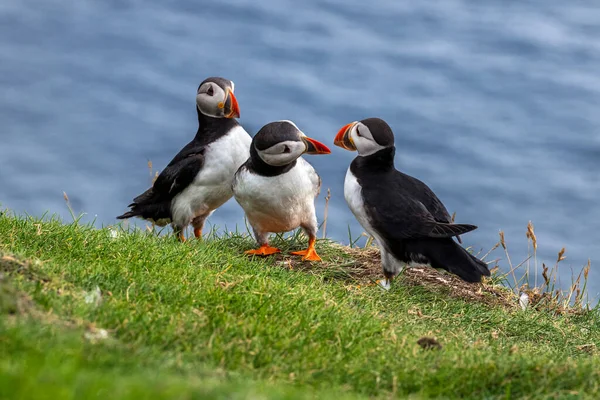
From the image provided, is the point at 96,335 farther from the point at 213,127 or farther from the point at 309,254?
the point at 213,127

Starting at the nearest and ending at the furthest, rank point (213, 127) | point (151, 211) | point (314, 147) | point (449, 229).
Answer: point (449, 229), point (314, 147), point (213, 127), point (151, 211)

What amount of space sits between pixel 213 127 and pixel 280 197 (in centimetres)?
133

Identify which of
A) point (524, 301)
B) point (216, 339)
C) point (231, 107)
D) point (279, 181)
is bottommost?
point (524, 301)

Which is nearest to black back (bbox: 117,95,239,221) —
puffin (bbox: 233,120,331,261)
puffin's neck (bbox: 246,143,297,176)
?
puffin (bbox: 233,120,331,261)

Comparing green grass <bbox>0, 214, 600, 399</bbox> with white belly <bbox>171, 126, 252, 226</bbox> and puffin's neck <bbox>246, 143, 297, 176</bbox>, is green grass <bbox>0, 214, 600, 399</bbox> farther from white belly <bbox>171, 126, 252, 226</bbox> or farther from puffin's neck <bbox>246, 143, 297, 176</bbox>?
white belly <bbox>171, 126, 252, 226</bbox>

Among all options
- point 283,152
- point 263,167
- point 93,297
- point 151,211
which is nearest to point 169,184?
point 151,211

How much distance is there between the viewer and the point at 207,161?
8.41 meters

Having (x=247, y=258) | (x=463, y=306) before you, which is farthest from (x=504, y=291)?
(x=247, y=258)

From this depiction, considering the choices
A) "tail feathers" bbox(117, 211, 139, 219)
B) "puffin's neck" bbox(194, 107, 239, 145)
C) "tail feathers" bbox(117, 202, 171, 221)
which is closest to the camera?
"puffin's neck" bbox(194, 107, 239, 145)

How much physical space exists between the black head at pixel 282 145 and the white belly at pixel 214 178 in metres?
0.78

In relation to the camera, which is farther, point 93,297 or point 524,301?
point 524,301

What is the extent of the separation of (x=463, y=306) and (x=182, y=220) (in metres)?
3.06

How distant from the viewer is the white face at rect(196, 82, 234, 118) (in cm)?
845

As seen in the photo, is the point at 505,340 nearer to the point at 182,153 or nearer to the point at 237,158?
the point at 237,158
